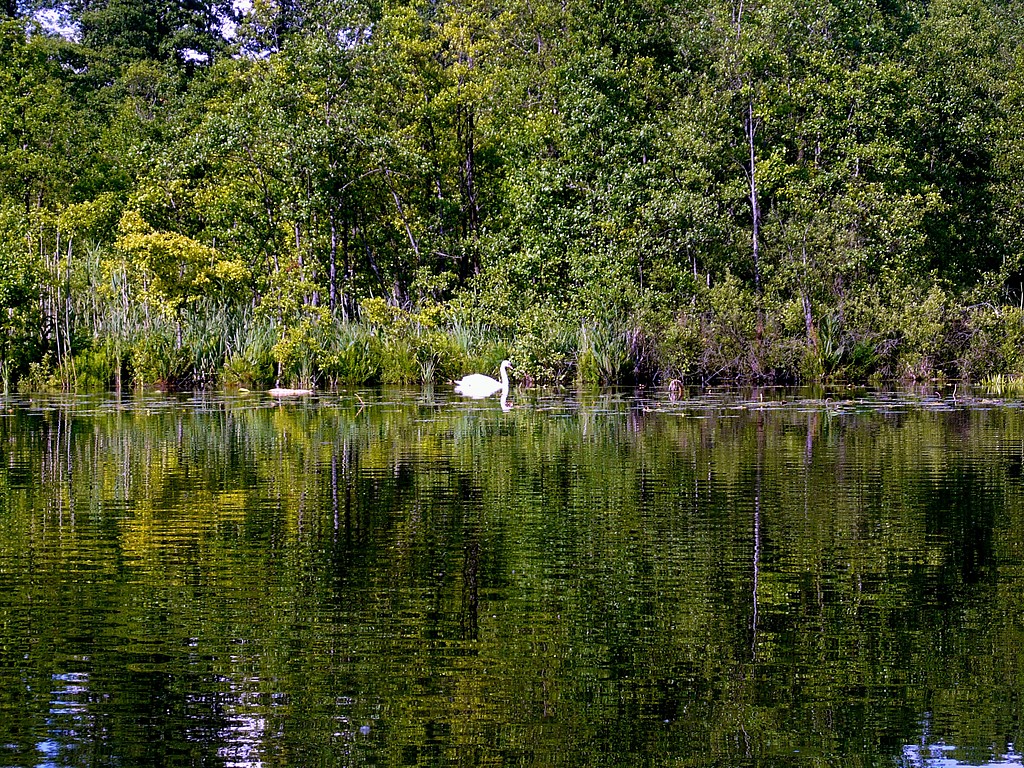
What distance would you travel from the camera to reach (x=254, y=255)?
126 feet

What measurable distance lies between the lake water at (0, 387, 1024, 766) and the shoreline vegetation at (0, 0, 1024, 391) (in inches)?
680

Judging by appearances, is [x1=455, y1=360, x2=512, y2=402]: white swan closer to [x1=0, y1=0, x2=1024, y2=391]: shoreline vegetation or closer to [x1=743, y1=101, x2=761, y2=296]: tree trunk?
[x1=0, y1=0, x2=1024, y2=391]: shoreline vegetation

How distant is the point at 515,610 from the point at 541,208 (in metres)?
30.4

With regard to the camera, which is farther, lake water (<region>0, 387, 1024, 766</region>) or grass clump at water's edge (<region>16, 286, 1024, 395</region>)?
grass clump at water's edge (<region>16, 286, 1024, 395</region>)

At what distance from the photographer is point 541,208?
1455 inches

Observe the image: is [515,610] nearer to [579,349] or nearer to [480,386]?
[480,386]

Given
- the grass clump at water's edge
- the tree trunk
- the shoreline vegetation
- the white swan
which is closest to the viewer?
the white swan

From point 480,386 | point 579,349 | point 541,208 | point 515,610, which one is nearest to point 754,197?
point 541,208

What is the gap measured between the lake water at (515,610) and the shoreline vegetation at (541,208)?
17280 millimetres

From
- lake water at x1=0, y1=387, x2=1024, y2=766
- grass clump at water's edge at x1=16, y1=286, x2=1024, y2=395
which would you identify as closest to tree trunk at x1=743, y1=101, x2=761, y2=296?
grass clump at water's edge at x1=16, y1=286, x2=1024, y2=395

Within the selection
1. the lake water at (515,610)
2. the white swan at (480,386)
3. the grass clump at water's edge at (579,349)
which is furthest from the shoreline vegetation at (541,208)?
the lake water at (515,610)

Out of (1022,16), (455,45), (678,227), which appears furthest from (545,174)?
(1022,16)

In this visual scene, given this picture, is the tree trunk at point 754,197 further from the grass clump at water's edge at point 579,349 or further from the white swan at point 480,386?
the white swan at point 480,386

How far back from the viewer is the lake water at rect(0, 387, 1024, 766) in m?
5.19
